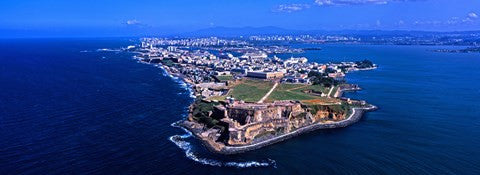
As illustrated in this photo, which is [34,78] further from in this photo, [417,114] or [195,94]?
[417,114]

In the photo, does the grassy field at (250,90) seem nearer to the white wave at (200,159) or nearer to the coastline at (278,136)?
the coastline at (278,136)

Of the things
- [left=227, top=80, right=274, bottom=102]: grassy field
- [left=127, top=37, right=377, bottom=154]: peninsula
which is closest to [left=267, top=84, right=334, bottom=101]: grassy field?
[left=127, top=37, right=377, bottom=154]: peninsula

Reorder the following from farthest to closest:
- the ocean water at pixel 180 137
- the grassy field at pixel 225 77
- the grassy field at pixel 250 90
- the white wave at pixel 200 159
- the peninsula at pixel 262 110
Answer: the grassy field at pixel 225 77 < the grassy field at pixel 250 90 < the peninsula at pixel 262 110 < the white wave at pixel 200 159 < the ocean water at pixel 180 137

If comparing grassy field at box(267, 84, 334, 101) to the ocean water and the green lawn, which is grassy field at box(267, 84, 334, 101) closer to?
the green lawn

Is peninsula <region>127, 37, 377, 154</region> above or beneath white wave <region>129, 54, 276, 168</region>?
above

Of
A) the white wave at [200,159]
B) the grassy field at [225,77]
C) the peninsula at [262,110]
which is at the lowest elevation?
the white wave at [200,159]

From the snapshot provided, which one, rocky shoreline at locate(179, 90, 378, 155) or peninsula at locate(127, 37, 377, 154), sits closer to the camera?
rocky shoreline at locate(179, 90, 378, 155)

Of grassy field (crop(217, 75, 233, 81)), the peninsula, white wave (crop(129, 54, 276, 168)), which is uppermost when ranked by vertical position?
grassy field (crop(217, 75, 233, 81))

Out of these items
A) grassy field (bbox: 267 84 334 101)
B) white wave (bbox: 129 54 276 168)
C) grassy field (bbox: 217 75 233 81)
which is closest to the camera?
white wave (bbox: 129 54 276 168)

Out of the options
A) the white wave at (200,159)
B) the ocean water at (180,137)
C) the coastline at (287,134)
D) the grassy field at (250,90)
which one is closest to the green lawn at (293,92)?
the grassy field at (250,90)

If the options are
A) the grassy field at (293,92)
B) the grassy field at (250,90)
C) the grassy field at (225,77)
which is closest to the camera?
the grassy field at (293,92)
